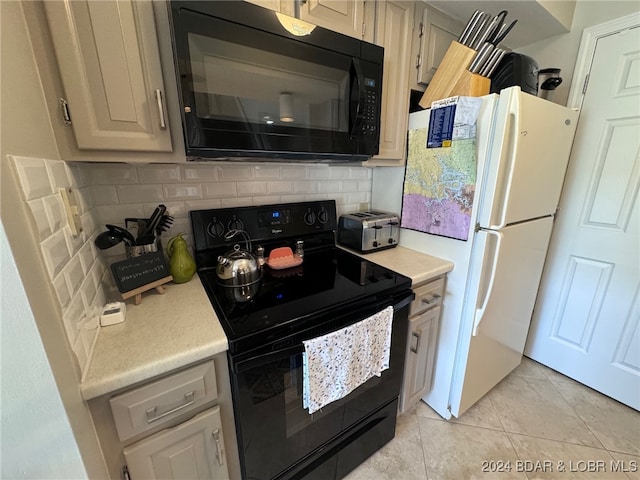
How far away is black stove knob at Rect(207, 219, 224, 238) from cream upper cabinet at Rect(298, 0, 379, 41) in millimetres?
901

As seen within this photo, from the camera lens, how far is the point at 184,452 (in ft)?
2.70

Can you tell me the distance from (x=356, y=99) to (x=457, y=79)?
1.90 ft

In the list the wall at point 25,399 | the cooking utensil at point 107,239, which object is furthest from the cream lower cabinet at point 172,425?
the cooking utensil at point 107,239

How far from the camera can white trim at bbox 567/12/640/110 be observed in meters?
1.44

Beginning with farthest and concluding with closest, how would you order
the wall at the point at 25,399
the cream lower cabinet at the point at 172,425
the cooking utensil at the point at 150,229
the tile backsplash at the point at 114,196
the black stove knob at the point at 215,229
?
1. the black stove knob at the point at 215,229
2. the cooking utensil at the point at 150,229
3. the cream lower cabinet at the point at 172,425
4. the tile backsplash at the point at 114,196
5. the wall at the point at 25,399

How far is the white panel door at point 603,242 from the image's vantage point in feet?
4.98

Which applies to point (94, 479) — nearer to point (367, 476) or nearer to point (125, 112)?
point (125, 112)

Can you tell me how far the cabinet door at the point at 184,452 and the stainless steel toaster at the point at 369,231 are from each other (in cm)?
103

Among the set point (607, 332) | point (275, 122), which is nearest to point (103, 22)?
point (275, 122)

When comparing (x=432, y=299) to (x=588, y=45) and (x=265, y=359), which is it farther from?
(x=588, y=45)

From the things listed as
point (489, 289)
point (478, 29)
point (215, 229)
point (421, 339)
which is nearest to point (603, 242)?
point (489, 289)

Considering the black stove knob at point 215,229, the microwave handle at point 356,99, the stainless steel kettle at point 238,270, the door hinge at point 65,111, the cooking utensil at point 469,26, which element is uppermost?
A: the cooking utensil at point 469,26

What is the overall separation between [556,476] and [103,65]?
8.22 ft

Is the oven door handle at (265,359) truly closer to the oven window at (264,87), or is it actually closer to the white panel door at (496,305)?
the oven window at (264,87)
